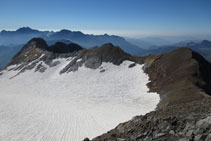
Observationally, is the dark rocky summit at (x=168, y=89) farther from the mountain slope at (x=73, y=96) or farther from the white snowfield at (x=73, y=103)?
the white snowfield at (x=73, y=103)

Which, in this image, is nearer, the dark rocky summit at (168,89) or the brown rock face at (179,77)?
the dark rocky summit at (168,89)

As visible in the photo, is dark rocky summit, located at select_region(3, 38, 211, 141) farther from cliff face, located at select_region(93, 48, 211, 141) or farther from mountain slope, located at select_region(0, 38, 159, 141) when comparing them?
mountain slope, located at select_region(0, 38, 159, 141)

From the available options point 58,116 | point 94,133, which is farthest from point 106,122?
point 58,116

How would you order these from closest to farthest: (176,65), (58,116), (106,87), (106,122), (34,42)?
(106,122) < (58,116) < (176,65) < (106,87) < (34,42)

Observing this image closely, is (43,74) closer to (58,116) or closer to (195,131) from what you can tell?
(58,116)

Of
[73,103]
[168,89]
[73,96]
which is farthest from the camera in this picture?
[73,96]

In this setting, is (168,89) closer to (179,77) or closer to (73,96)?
(179,77)

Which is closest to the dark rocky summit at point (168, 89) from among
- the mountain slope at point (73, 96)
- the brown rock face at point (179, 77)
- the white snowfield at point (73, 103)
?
the brown rock face at point (179, 77)

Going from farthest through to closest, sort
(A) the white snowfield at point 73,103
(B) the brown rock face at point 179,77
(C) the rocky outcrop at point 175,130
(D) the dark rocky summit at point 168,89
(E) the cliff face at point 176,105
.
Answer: (B) the brown rock face at point 179,77 → (A) the white snowfield at point 73,103 → (D) the dark rocky summit at point 168,89 → (E) the cliff face at point 176,105 → (C) the rocky outcrop at point 175,130

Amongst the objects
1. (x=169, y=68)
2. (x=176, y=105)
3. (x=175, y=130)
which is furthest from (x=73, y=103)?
(x=175, y=130)
